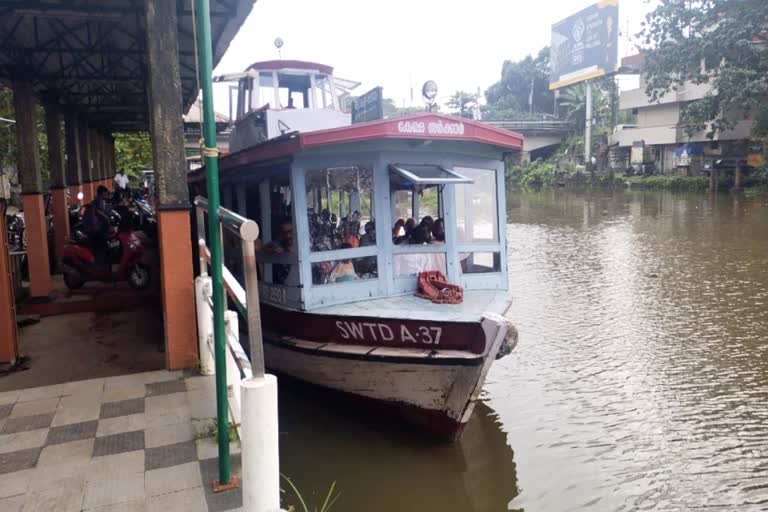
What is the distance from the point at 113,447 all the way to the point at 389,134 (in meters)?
3.45

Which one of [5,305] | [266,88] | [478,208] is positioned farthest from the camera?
[266,88]

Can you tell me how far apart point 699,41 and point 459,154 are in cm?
2715

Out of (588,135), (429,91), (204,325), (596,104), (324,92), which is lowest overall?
(204,325)

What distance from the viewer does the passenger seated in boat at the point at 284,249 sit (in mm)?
6285

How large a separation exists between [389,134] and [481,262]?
2064mm

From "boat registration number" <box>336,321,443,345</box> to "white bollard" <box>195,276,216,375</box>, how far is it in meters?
1.39

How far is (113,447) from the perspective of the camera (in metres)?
3.88

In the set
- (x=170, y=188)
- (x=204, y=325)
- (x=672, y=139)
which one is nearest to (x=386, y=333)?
(x=204, y=325)

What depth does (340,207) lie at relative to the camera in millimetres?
6453

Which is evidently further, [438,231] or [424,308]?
[438,231]

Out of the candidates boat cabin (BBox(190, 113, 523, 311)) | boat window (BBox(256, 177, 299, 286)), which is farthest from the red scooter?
boat window (BBox(256, 177, 299, 286))

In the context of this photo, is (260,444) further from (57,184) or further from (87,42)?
(57,184)

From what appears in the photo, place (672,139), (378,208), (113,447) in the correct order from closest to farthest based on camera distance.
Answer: (113,447) < (378,208) < (672,139)

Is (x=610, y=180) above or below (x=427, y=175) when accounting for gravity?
above
